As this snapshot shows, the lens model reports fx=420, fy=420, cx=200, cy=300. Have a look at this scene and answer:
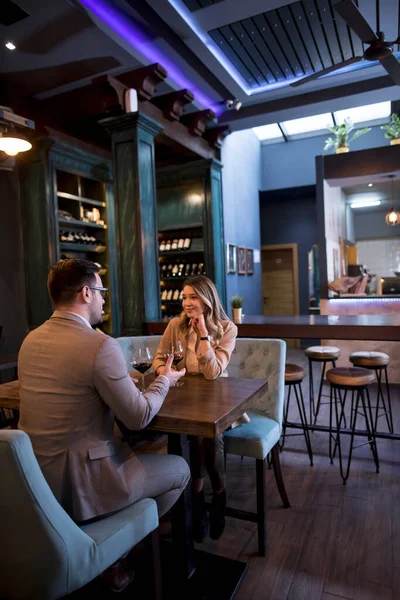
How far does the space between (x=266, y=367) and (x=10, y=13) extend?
3.38 metres

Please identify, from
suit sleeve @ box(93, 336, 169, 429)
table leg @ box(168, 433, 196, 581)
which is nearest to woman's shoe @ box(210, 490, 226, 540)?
Answer: table leg @ box(168, 433, 196, 581)

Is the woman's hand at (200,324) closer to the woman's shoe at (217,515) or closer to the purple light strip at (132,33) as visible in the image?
the woman's shoe at (217,515)

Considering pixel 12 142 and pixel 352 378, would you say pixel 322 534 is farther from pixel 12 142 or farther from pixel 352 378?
pixel 12 142

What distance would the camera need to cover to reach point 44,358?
1488 mm

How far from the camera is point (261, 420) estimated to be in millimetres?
2502

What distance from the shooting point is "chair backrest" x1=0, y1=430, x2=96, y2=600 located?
1.15 metres

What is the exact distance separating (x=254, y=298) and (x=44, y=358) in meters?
7.23

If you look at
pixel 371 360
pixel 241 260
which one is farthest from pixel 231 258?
pixel 371 360

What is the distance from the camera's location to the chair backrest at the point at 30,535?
1146 millimetres

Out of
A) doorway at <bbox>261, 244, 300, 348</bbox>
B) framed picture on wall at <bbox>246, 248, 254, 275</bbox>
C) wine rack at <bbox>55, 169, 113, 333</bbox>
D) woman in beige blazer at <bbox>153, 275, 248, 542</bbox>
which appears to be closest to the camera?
woman in beige blazer at <bbox>153, 275, 248, 542</bbox>

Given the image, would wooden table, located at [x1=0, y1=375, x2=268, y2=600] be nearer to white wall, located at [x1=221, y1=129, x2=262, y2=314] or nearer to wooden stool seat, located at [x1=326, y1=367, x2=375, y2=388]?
wooden stool seat, located at [x1=326, y1=367, x2=375, y2=388]

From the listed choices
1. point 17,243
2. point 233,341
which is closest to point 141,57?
point 17,243

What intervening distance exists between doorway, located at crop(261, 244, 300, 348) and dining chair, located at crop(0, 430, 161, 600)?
857 centimetres

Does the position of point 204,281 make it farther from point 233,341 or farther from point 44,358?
point 44,358
